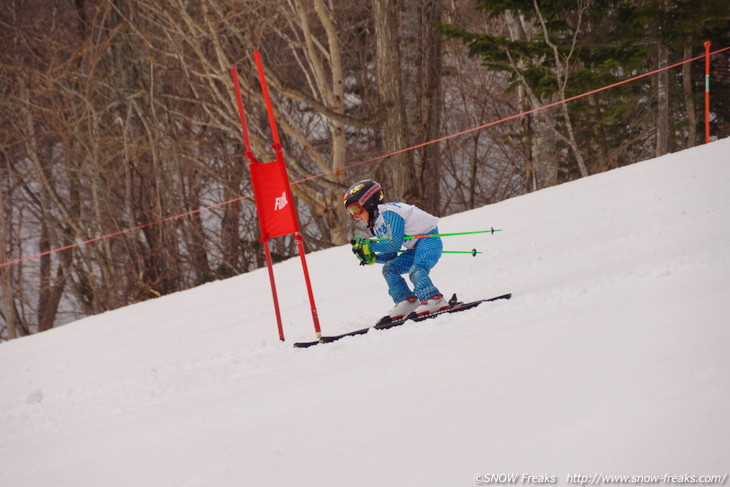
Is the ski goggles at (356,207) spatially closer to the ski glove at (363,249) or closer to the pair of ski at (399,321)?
the ski glove at (363,249)

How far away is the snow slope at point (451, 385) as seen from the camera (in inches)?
101

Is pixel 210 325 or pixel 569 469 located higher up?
pixel 210 325

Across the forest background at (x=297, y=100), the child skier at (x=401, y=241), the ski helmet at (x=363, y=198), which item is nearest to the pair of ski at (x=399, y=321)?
the child skier at (x=401, y=241)

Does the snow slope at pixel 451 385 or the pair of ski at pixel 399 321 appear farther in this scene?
the pair of ski at pixel 399 321

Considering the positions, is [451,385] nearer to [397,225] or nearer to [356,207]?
[397,225]

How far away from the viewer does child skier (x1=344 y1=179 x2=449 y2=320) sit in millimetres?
5539

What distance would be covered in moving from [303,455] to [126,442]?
54.0 inches

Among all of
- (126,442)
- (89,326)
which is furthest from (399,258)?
(89,326)

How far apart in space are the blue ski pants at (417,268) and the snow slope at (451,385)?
0.48 meters

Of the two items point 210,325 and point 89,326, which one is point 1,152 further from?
point 210,325

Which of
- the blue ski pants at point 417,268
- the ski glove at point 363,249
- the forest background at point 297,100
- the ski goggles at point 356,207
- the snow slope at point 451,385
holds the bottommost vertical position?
the snow slope at point 451,385

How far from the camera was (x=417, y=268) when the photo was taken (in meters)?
5.61

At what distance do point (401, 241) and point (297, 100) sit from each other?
13.4 m

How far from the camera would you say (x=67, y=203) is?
2344 cm
